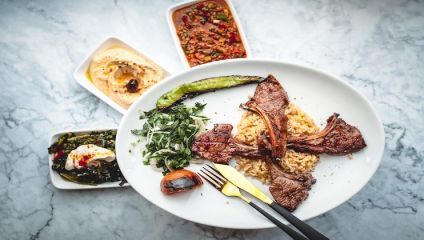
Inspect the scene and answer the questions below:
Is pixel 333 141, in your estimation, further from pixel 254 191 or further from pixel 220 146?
pixel 220 146

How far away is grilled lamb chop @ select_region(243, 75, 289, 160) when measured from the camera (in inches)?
142

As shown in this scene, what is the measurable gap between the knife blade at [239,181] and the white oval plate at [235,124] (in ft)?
0.56

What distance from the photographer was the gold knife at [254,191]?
3374 millimetres

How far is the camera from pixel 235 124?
3.87m

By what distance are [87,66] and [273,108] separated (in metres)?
1.95

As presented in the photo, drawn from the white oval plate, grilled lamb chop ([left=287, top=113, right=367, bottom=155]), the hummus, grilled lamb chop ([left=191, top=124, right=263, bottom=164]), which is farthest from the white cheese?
grilled lamb chop ([left=287, top=113, right=367, bottom=155])

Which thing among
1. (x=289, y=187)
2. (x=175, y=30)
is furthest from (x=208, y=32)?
(x=289, y=187)

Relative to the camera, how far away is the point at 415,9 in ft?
14.3

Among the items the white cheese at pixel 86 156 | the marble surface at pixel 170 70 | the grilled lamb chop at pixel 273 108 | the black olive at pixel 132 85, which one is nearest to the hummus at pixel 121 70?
the black olive at pixel 132 85

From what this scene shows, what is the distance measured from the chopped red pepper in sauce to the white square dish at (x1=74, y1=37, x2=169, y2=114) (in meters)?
0.39

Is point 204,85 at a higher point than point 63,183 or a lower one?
higher

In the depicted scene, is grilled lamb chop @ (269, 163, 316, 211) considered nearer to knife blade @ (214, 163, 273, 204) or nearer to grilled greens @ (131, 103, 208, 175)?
knife blade @ (214, 163, 273, 204)

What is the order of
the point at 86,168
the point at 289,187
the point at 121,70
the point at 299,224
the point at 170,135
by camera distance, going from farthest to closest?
the point at 121,70 → the point at 86,168 → the point at 170,135 → the point at 289,187 → the point at 299,224

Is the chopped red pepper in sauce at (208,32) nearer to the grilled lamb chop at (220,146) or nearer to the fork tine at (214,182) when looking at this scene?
the grilled lamb chop at (220,146)
